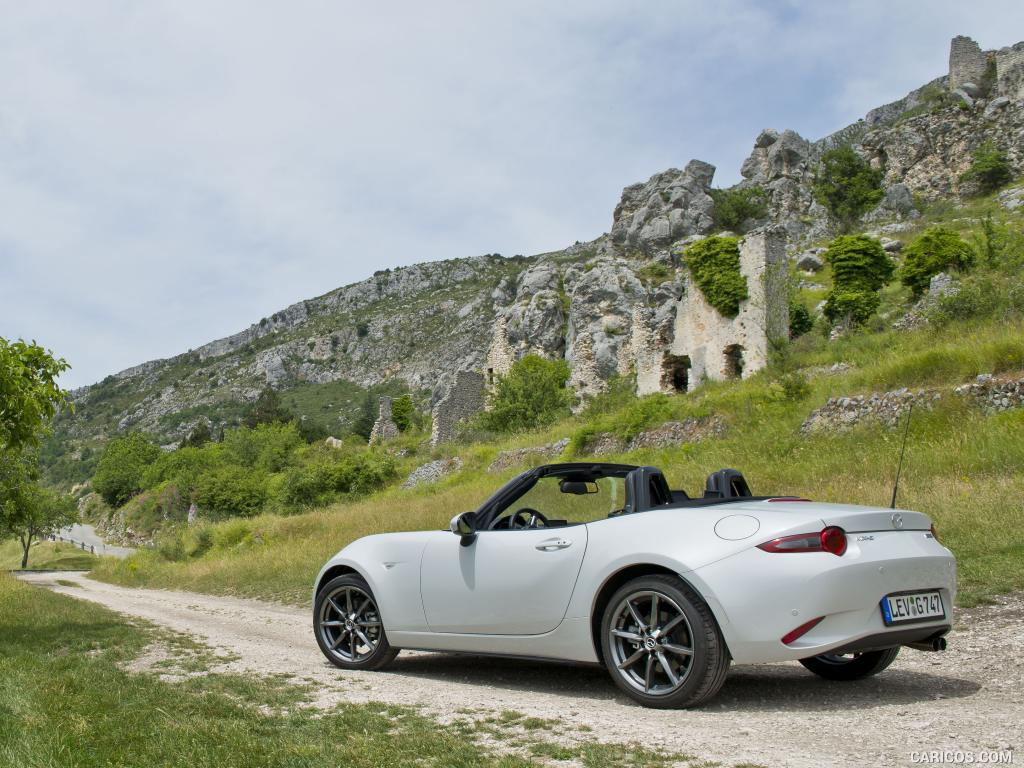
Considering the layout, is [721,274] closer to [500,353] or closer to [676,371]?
[676,371]

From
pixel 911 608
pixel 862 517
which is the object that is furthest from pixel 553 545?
pixel 911 608

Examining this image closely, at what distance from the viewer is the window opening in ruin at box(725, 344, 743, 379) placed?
34.2 m

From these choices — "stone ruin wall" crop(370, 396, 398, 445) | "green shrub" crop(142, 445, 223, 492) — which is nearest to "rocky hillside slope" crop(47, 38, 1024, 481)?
"stone ruin wall" crop(370, 396, 398, 445)

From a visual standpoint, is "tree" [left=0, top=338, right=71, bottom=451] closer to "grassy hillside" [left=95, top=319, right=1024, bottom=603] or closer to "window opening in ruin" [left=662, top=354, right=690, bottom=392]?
"grassy hillside" [left=95, top=319, right=1024, bottom=603]

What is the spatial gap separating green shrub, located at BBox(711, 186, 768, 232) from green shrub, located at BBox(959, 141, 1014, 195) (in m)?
20.5

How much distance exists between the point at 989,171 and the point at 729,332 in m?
37.4

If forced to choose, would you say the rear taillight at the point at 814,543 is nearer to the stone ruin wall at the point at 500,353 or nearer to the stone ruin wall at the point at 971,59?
the stone ruin wall at the point at 500,353

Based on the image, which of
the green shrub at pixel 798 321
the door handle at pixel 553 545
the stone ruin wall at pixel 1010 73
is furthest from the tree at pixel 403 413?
the door handle at pixel 553 545

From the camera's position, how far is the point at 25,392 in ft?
27.7

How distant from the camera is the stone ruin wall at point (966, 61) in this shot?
73.0 meters

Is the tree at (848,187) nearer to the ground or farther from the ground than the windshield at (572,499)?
farther from the ground

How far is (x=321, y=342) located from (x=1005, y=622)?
484 ft

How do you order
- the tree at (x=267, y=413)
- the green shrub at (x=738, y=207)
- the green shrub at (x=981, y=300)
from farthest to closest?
the tree at (x=267, y=413)
the green shrub at (x=738, y=207)
the green shrub at (x=981, y=300)

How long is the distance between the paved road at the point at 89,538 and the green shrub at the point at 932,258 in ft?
167
